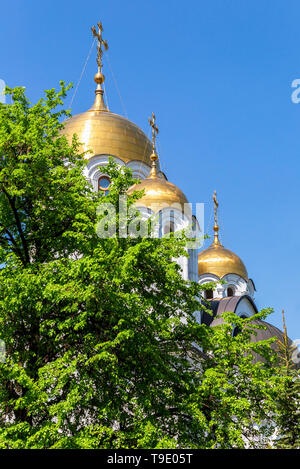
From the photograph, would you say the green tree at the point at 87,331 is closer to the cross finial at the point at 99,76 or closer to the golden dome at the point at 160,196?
the golden dome at the point at 160,196

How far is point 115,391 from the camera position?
8664mm

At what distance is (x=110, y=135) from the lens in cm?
2184

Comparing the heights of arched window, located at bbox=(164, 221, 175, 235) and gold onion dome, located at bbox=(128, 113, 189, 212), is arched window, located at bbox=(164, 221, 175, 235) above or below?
below

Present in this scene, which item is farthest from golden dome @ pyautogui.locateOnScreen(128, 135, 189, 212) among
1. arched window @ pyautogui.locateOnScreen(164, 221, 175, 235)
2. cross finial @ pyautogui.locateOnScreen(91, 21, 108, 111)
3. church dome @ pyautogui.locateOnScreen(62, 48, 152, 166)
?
cross finial @ pyautogui.locateOnScreen(91, 21, 108, 111)

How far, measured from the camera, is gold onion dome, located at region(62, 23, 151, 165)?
70.9 feet

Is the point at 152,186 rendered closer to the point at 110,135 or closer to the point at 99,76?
the point at 110,135

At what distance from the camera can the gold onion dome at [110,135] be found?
2162 cm

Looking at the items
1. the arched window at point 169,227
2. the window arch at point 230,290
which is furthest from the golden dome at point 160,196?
the window arch at point 230,290

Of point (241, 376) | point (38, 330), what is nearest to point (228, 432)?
point (241, 376)

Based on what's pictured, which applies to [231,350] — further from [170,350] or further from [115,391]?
[115,391]

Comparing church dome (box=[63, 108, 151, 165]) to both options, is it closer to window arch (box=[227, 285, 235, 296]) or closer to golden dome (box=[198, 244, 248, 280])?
golden dome (box=[198, 244, 248, 280])

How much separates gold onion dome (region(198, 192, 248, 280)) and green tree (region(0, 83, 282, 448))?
609 inches

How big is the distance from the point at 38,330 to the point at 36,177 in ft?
7.43
